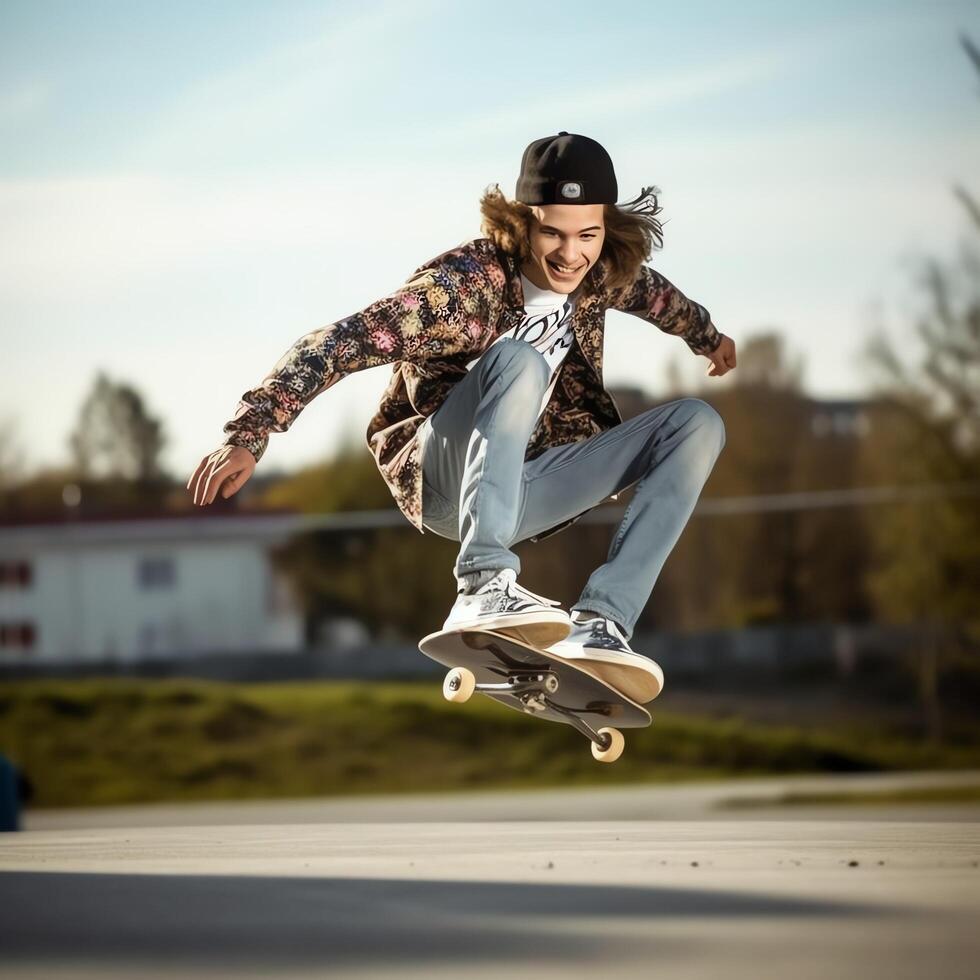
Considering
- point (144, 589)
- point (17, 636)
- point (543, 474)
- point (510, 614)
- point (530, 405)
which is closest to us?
point (510, 614)

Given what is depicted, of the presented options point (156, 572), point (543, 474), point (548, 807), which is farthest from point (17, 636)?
point (543, 474)

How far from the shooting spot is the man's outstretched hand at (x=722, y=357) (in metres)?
4.49

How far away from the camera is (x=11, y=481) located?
34844 mm

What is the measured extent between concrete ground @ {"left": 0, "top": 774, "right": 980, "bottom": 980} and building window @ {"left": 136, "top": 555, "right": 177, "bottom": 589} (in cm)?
3160

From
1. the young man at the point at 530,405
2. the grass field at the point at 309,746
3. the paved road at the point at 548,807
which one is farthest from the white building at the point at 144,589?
the young man at the point at 530,405

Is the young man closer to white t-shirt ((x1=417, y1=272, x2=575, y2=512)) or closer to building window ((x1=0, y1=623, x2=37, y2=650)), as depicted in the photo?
white t-shirt ((x1=417, y1=272, x2=575, y2=512))

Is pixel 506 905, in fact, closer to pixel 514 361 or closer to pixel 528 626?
pixel 528 626

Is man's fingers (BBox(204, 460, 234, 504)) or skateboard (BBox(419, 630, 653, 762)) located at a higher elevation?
man's fingers (BBox(204, 460, 234, 504))

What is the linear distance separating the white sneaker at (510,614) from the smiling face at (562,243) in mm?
767

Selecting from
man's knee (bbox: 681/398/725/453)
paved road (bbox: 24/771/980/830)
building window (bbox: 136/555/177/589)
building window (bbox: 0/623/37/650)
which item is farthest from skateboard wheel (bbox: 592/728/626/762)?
building window (bbox: 136/555/177/589)

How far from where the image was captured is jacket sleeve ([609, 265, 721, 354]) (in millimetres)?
4262

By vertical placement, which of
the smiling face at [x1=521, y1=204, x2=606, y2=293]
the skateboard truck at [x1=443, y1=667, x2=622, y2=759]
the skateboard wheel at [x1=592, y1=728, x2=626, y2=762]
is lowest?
the skateboard wheel at [x1=592, y1=728, x2=626, y2=762]

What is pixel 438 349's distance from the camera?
151 inches

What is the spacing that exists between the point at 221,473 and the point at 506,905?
4.02ft
